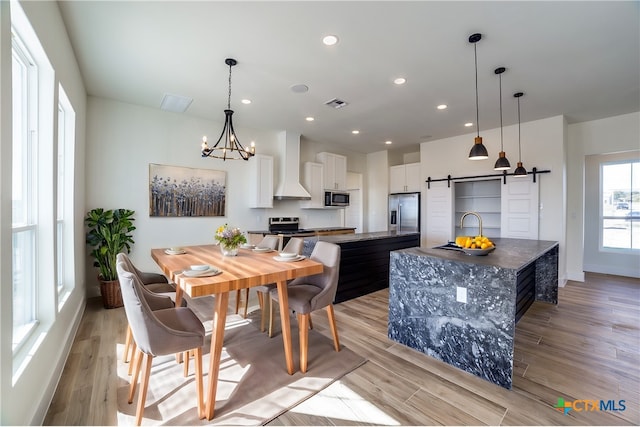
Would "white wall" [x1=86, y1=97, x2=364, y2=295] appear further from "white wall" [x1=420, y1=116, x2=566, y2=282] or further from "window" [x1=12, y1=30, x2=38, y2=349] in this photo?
"white wall" [x1=420, y1=116, x2=566, y2=282]

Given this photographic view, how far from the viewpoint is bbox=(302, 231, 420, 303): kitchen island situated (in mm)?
3719

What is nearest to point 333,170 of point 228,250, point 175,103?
point 175,103

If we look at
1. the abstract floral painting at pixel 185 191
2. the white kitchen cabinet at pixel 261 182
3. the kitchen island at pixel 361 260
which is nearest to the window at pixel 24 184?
the abstract floral painting at pixel 185 191

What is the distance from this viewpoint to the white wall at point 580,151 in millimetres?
4633

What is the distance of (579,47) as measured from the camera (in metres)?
2.65

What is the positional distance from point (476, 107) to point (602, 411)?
12.4 ft

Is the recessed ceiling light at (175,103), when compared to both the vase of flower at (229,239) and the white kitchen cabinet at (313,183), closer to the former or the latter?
the vase of flower at (229,239)

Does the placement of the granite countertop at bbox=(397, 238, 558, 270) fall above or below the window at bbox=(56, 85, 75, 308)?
Result: below

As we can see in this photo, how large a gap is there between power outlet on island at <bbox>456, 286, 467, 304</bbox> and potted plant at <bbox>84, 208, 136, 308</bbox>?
3903mm

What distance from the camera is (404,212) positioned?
673 cm

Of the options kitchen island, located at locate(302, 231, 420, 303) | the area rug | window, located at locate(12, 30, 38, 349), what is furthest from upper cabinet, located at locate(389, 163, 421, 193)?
window, located at locate(12, 30, 38, 349)

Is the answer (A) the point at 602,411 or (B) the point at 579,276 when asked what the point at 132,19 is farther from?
(B) the point at 579,276

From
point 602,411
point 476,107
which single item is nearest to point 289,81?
point 476,107

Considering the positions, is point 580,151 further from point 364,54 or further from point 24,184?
point 24,184
